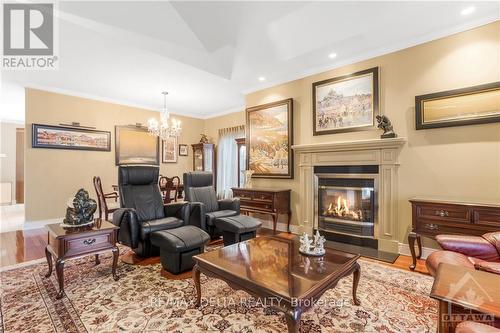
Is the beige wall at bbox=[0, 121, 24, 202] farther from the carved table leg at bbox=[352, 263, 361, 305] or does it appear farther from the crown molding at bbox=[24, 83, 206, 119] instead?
the carved table leg at bbox=[352, 263, 361, 305]

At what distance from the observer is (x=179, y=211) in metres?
3.48

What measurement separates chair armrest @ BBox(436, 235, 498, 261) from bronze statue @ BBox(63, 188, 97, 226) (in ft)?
11.4

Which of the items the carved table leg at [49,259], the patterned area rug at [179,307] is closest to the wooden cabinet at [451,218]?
the patterned area rug at [179,307]

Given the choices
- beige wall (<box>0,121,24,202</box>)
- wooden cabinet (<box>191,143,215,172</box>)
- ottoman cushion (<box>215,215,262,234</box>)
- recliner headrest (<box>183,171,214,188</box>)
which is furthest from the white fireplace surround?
beige wall (<box>0,121,24,202</box>)

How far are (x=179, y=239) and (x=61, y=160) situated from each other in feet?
13.4

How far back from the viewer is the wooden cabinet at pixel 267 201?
4.17 meters

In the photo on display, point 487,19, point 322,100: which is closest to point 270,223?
point 322,100

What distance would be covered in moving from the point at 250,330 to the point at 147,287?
119 centimetres

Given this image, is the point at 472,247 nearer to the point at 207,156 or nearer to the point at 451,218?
the point at 451,218

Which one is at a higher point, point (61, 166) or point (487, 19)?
point (487, 19)

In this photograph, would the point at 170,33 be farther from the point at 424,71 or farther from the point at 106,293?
the point at 424,71

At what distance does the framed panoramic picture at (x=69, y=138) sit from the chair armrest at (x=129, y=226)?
317 cm

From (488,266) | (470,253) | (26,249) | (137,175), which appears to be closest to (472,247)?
(470,253)

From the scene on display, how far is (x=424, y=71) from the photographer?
308cm
